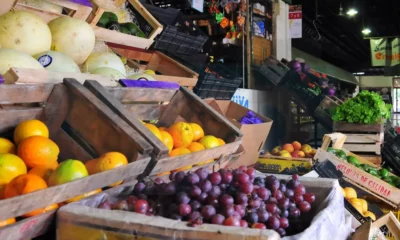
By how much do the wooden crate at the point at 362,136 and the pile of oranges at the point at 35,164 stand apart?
4.02m

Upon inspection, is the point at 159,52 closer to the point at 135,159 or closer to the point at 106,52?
the point at 106,52

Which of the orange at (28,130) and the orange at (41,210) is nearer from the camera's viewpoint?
the orange at (41,210)

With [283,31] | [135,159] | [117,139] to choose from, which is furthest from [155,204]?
[283,31]

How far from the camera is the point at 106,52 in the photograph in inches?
106

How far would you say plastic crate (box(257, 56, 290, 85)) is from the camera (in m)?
6.53

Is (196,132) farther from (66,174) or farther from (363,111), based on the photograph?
(363,111)

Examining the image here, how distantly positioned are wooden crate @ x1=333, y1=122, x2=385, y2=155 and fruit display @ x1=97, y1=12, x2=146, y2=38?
9.53 feet

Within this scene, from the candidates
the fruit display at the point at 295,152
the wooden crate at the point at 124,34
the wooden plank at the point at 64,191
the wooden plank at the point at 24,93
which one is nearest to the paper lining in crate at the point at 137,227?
the wooden plank at the point at 64,191

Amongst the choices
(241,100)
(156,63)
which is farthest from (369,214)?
(241,100)

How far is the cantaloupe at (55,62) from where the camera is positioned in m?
2.12

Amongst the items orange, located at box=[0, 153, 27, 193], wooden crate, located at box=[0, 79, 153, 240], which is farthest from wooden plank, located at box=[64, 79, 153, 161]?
orange, located at box=[0, 153, 27, 193]

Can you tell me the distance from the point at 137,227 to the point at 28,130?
→ 709 millimetres

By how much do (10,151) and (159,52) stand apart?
209cm

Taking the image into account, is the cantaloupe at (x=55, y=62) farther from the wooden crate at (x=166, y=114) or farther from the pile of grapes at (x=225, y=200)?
the pile of grapes at (x=225, y=200)
